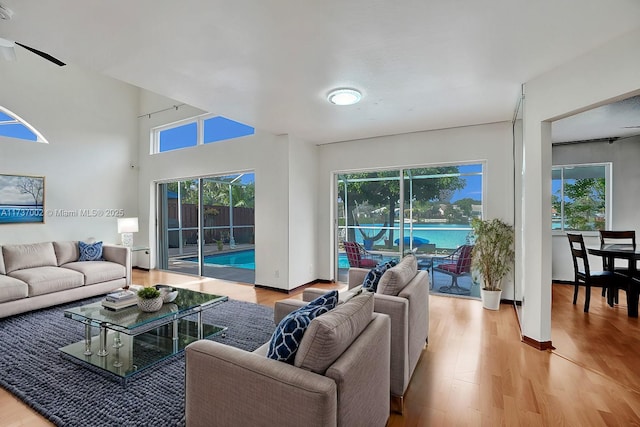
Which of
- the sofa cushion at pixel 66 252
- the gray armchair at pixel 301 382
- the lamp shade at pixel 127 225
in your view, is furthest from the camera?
the lamp shade at pixel 127 225

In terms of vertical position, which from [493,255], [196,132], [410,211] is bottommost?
[493,255]

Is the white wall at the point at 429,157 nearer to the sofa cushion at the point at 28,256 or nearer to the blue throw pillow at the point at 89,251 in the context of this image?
the blue throw pillow at the point at 89,251

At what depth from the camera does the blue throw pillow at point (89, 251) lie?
4953 millimetres

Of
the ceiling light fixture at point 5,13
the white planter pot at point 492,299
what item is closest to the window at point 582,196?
the white planter pot at point 492,299

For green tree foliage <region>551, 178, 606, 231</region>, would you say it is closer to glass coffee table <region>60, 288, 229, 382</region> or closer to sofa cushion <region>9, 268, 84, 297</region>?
glass coffee table <region>60, 288, 229, 382</region>

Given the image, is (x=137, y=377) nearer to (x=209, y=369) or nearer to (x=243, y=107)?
(x=209, y=369)

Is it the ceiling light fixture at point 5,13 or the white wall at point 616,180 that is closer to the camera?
the ceiling light fixture at point 5,13

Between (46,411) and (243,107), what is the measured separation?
3.16 m

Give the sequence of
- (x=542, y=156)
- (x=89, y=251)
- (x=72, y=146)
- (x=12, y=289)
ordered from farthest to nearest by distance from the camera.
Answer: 1. (x=72, y=146)
2. (x=89, y=251)
3. (x=12, y=289)
4. (x=542, y=156)

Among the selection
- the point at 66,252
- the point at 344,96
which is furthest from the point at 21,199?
the point at 344,96

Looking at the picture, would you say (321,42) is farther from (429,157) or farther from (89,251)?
(89,251)

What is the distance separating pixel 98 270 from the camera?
4.48 m

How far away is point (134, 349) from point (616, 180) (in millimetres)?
7073

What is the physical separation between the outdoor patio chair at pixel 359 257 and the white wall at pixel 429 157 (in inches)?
15.5
